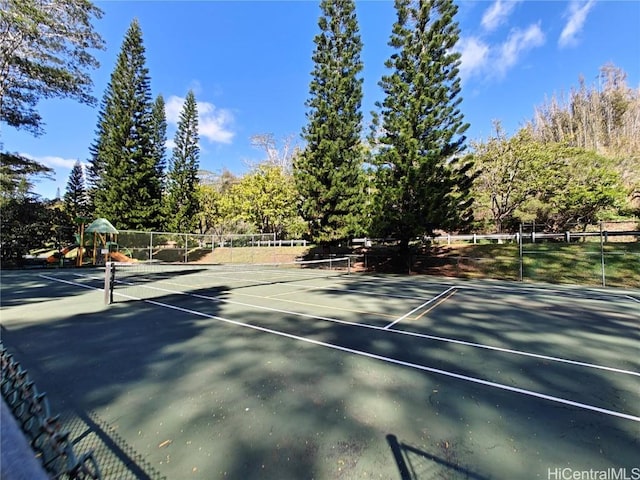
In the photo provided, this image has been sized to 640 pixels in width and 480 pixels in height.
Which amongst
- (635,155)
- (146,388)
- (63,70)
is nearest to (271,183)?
(63,70)

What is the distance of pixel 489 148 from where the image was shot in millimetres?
21781

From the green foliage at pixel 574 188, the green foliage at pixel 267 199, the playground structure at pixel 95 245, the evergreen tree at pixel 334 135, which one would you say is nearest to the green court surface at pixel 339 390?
the evergreen tree at pixel 334 135

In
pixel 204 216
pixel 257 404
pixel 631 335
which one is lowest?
pixel 631 335

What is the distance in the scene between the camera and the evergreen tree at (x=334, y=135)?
19.0 m

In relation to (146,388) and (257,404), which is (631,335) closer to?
(257,404)

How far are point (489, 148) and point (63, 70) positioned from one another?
2825 cm

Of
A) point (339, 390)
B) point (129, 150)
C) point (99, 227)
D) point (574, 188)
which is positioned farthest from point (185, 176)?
point (574, 188)

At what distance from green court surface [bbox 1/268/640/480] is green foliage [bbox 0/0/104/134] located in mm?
14570

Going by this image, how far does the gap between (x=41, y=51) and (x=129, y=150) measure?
1195cm

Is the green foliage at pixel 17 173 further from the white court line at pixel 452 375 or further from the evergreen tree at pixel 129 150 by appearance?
the white court line at pixel 452 375

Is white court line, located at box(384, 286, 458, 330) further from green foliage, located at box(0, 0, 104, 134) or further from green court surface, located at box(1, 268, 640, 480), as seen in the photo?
green foliage, located at box(0, 0, 104, 134)

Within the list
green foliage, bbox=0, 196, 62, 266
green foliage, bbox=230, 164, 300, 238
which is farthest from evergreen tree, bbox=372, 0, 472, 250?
green foliage, bbox=0, 196, 62, 266

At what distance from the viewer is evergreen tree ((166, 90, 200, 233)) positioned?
27984 mm

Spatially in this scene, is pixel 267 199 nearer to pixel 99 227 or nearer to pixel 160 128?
pixel 99 227
